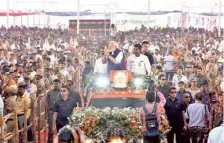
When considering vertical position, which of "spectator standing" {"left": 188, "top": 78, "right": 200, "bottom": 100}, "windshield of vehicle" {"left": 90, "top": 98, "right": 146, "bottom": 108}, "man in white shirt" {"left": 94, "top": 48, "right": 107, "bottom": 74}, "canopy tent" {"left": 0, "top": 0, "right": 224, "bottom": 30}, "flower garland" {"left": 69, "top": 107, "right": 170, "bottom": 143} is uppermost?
"canopy tent" {"left": 0, "top": 0, "right": 224, "bottom": 30}

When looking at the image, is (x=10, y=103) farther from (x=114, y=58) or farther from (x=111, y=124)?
(x=114, y=58)

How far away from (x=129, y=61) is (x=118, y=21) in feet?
155

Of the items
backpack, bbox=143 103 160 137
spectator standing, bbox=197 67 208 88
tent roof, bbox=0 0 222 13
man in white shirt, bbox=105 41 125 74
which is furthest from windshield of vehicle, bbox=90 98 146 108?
tent roof, bbox=0 0 222 13

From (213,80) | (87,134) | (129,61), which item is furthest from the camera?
(213,80)

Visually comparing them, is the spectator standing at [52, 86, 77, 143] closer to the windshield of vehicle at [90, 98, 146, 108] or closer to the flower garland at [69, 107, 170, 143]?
the windshield of vehicle at [90, 98, 146, 108]

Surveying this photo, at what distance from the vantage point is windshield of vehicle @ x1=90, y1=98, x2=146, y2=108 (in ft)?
43.0

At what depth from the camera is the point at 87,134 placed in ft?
39.9

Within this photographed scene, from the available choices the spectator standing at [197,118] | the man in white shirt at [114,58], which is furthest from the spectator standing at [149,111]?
the man in white shirt at [114,58]

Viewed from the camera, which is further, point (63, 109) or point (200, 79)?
point (200, 79)

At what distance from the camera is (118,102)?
1321cm

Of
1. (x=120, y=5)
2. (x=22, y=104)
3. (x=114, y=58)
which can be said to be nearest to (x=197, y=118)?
(x=22, y=104)

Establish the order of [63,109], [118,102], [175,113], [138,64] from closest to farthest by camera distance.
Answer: [118,102] < [63,109] < [175,113] < [138,64]

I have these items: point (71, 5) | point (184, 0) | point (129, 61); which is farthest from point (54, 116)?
point (71, 5)

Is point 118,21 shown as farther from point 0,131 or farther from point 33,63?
point 0,131
